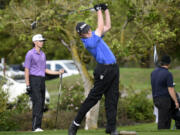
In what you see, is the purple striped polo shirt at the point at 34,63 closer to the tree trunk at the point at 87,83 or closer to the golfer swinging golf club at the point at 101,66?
the golfer swinging golf club at the point at 101,66

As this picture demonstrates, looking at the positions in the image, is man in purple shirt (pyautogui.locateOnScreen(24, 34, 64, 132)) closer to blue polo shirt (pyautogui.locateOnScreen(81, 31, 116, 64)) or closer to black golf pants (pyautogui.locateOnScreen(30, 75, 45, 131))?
black golf pants (pyautogui.locateOnScreen(30, 75, 45, 131))

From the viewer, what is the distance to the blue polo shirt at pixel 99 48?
7285 mm

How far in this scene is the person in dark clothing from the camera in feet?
32.0

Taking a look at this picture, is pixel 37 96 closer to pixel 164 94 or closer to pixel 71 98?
pixel 164 94

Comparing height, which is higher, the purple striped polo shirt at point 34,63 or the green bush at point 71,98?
the purple striped polo shirt at point 34,63

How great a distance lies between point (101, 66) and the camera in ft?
24.5

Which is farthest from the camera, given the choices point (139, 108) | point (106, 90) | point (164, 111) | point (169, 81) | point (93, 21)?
point (139, 108)

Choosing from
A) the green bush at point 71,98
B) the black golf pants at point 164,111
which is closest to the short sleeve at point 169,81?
the black golf pants at point 164,111

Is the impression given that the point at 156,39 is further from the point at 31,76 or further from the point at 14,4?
the point at 14,4

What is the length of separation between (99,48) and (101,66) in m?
→ 0.31

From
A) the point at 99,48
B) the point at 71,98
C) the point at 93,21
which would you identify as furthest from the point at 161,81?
the point at 71,98

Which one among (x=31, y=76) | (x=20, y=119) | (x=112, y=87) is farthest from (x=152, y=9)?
(x=20, y=119)

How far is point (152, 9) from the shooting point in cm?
1134

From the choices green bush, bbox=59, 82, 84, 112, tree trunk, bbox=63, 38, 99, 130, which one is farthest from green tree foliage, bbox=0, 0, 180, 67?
green bush, bbox=59, 82, 84, 112
